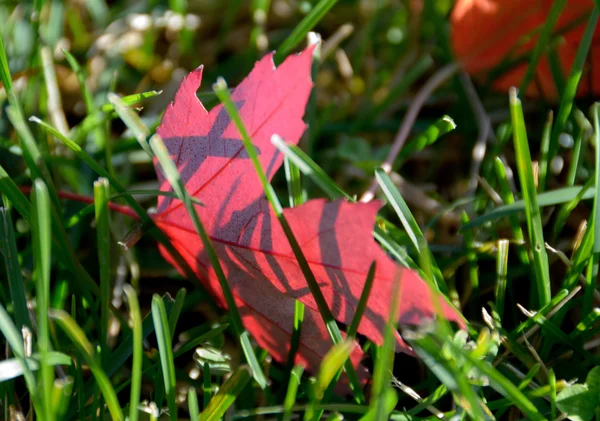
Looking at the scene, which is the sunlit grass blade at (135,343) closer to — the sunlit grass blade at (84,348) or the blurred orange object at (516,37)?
the sunlit grass blade at (84,348)

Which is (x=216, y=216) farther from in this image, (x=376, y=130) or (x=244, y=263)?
(x=376, y=130)

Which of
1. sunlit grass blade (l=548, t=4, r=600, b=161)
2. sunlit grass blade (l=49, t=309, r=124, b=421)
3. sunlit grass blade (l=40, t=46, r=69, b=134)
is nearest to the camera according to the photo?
sunlit grass blade (l=49, t=309, r=124, b=421)

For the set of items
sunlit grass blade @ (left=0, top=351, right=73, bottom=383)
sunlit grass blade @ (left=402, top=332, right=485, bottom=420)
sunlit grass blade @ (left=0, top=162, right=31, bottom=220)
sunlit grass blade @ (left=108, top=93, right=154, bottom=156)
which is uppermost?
sunlit grass blade @ (left=108, top=93, right=154, bottom=156)

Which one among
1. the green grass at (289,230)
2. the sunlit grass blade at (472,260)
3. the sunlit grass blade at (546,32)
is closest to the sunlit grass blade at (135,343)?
the green grass at (289,230)

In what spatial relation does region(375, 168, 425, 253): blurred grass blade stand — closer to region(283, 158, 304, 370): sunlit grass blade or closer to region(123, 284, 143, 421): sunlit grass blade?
region(283, 158, 304, 370): sunlit grass blade

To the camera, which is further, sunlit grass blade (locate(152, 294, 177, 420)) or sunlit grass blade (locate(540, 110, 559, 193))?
sunlit grass blade (locate(540, 110, 559, 193))

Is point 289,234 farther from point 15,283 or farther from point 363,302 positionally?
point 15,283

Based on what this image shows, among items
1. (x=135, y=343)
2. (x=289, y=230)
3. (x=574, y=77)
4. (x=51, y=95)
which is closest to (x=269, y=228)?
(x=289, y=230)

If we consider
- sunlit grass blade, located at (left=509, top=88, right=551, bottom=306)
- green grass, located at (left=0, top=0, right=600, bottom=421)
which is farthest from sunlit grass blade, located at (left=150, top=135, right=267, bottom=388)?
sunlit grass blade, located at (left=509, top=88, right=551, bottom=306)
